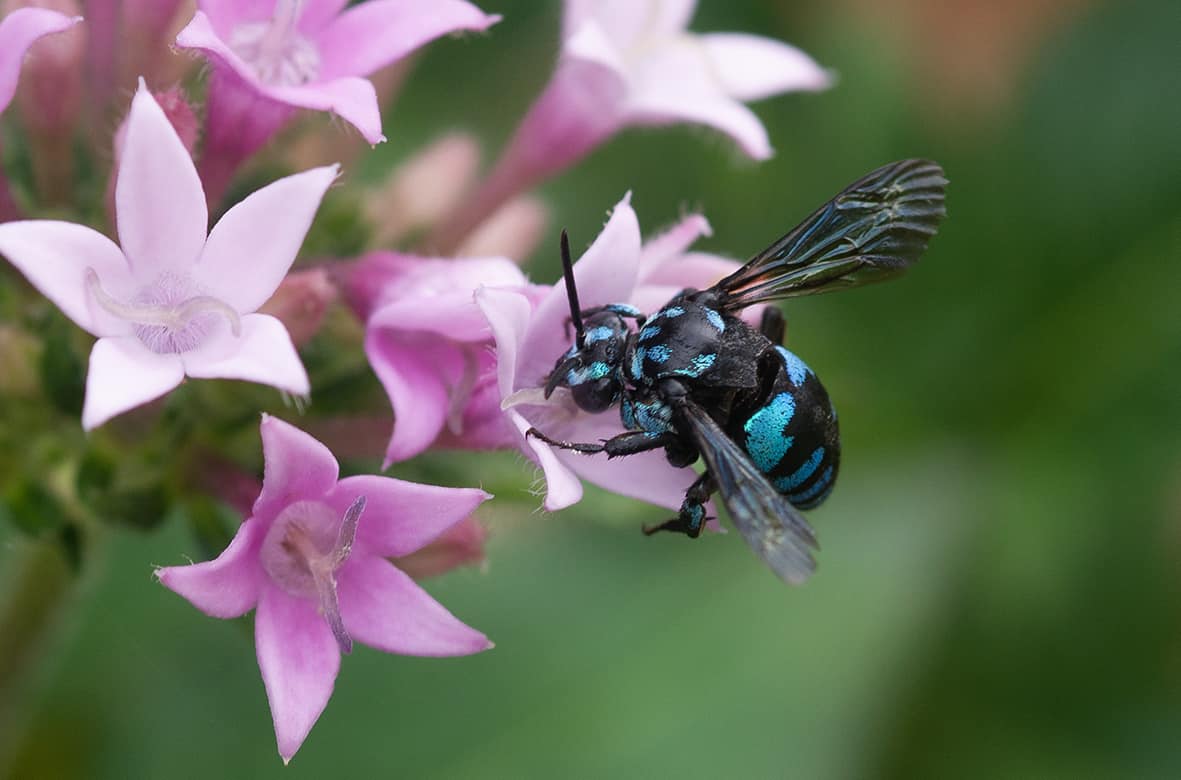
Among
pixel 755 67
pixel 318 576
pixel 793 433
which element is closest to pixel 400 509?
pixel 318 576

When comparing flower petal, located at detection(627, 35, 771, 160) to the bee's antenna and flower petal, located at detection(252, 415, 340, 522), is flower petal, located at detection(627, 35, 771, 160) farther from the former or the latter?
flower petal, located at detection(252, 415, 340, 522)

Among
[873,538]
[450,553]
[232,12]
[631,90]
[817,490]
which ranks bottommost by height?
[873,538]

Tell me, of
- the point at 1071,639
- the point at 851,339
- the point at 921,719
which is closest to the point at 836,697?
the point at 921,719

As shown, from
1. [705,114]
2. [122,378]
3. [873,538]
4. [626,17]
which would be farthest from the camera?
[873,538]

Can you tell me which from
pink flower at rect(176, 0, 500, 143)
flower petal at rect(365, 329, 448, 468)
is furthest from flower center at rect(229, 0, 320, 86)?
flower petal at rect(365, 329, 448, 468)

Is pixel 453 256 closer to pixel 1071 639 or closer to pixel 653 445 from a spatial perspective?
pixel 653 445

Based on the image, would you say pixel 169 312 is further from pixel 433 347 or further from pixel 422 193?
pixel 422 193

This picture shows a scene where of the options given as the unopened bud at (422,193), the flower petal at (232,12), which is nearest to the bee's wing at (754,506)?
the flower petal at (232,12)
